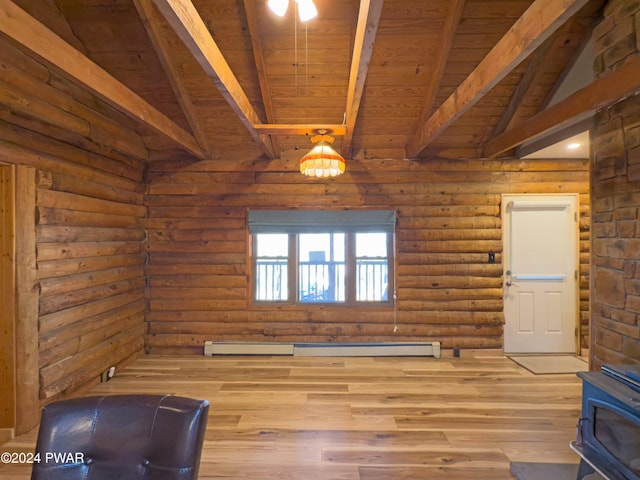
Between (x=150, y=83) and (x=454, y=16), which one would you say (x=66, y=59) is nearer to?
(x=150, y=83)

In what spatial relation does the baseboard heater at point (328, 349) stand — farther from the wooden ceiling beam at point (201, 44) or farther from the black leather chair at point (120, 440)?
the black leather chair at point (120, 440)

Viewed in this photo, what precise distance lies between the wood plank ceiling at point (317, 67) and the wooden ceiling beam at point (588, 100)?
0.58m

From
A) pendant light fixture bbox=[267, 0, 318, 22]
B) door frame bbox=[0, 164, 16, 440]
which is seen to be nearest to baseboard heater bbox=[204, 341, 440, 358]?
door frame bbox=[0, 164, 16, 440]

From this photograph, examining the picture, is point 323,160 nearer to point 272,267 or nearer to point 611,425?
point 272,267

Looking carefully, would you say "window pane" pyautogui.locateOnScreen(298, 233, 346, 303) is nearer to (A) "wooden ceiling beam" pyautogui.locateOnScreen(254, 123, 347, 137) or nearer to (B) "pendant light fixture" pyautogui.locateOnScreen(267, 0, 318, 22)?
(A) "wooden ceiling beam" pyautogui.locateOnScreen(254, 123, 347, 137)

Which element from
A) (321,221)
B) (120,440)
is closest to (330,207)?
(321,221)

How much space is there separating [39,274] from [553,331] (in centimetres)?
577

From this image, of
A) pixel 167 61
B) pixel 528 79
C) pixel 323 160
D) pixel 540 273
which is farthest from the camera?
pixel 540 273

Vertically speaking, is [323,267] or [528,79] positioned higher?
[528,79]

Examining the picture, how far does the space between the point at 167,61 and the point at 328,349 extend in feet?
12.3

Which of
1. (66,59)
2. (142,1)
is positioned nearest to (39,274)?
(66,59)

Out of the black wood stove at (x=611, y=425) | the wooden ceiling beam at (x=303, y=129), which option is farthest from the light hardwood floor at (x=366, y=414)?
the wooden ceiling beam at (x=303, y=129)

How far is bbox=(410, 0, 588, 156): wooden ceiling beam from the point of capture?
1.69 meters

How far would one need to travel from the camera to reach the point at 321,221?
4488mm
